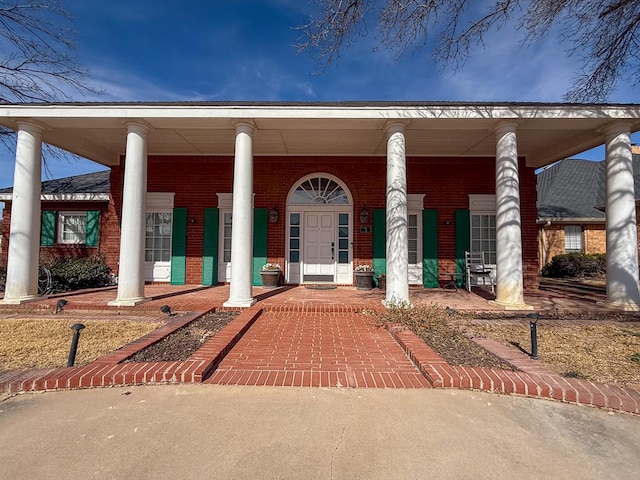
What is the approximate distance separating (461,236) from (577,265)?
7096mm

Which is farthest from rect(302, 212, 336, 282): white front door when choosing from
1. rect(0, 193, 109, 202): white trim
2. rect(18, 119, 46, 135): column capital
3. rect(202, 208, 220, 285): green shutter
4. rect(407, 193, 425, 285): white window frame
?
rect(0, 193, 109, 202): white trim

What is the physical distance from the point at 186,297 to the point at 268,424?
5.10 meters

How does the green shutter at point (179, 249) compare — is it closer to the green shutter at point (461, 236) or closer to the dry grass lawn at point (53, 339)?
the dry grass lawn at point (53, 339)

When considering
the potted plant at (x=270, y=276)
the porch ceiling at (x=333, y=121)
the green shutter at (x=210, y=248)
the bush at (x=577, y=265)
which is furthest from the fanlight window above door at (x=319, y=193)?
the bush at (x=577, y=265)

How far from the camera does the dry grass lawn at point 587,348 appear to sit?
10.5ft

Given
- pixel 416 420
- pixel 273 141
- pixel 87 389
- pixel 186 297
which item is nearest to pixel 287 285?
pixel 186 297

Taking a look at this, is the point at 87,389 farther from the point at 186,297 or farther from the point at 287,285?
the point at 287,285

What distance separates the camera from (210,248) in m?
8.94

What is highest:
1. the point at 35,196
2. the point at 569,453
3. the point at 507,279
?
the point at 35,196

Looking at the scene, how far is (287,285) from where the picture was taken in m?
8.77

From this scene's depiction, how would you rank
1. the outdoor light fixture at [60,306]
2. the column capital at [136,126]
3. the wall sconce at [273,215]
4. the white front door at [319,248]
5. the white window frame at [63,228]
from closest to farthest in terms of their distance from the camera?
the outdoor light fixture at [60,306]
the column capital at [136,126]
the wall sconce at [273,215]
the white front door at [319,248]
the white window frame at [63,228]

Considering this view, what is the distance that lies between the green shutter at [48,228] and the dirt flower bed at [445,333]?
34.1 ft

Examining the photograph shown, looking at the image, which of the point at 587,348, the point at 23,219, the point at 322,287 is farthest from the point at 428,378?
the point at 23,219

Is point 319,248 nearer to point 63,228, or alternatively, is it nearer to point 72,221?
point 72,221
